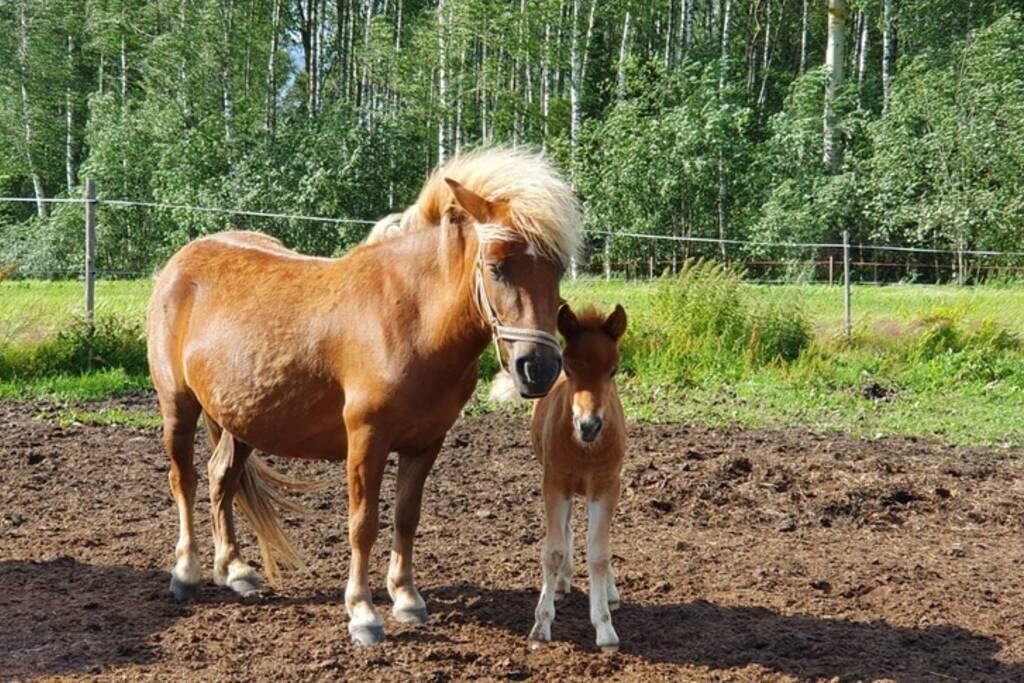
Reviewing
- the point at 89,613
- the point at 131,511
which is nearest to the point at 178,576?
the point at 89,613

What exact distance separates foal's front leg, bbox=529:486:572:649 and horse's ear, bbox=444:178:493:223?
1.26 m

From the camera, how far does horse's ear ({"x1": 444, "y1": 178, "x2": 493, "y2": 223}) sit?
4059 millimetres

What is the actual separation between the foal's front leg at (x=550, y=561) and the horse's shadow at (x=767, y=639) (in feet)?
0.38

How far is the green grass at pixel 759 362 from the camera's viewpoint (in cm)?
1035

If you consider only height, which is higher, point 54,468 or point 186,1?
point 186,1

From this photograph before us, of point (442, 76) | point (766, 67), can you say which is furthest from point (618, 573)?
point (766, 67)

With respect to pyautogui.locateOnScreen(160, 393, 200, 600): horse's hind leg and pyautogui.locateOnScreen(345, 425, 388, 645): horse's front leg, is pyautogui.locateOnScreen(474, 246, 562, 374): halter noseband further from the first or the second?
pyautogui.locateOnScreen(160, 393, 200, 600): horse's hind leg

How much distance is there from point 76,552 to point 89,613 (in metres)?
1.14

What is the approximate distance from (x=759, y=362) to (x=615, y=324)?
8.97 metres

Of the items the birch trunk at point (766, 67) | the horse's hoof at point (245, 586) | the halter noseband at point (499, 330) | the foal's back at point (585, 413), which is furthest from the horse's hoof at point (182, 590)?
the birch trunk at point (766, 67)

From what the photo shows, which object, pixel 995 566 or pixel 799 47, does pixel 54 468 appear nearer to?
pixel 995 566

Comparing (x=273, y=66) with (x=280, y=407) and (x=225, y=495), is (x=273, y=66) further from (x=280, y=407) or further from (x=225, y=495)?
(x=280, y=407)

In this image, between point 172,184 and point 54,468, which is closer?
point 54,468

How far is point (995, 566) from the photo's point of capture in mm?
5676
